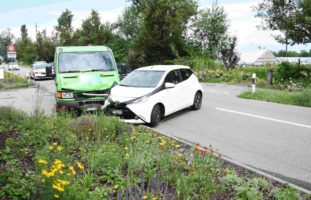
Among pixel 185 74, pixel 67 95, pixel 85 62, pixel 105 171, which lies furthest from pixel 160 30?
pixel 105 171

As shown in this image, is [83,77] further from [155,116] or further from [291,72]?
[291,72]

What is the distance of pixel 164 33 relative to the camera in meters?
25.3

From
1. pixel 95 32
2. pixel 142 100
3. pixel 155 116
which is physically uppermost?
pixel 95 32

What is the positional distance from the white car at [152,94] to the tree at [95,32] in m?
28.9

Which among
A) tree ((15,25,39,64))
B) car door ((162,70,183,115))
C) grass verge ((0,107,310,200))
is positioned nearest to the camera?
grass verge ((0,107,310,200))

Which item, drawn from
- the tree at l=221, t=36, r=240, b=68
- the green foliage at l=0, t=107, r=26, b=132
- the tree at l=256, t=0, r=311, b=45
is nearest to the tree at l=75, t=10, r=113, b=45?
the tree at l=221, t=36, r=240, b=68

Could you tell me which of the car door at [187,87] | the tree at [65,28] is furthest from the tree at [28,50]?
the car door at [187,87]

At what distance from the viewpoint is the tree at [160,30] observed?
81.9 ft

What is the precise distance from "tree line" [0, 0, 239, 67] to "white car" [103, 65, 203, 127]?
1464cm

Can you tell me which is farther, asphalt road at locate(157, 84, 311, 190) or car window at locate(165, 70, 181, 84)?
car window at locate(165, 70, 181, 84)

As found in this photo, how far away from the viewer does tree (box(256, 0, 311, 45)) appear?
16.4 metres

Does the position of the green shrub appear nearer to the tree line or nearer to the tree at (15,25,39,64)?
the tree line

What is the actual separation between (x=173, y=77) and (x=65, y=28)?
48.8m

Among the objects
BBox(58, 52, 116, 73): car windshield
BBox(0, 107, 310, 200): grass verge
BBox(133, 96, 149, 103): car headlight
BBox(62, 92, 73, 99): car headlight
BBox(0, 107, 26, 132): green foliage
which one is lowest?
BBox(0, 107, 310, 200): grass verge
